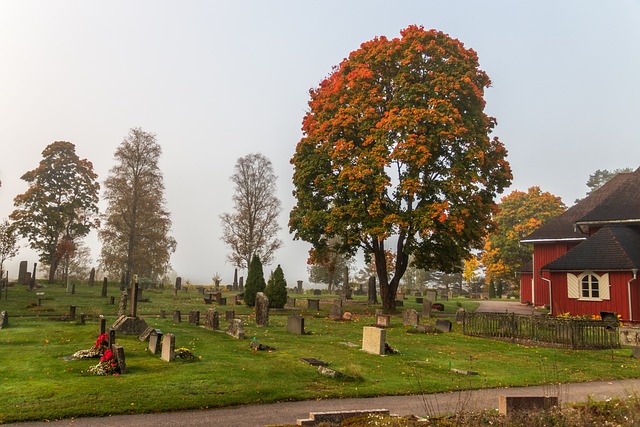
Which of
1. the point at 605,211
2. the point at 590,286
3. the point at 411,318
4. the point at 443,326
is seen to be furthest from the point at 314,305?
the point at 605,211

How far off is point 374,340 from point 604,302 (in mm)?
18205

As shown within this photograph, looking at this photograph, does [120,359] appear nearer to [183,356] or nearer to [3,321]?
[183,356]

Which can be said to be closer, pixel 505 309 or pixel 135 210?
pixel 505 309

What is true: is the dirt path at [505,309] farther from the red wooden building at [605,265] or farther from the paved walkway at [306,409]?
the paved walkway at [306,409]

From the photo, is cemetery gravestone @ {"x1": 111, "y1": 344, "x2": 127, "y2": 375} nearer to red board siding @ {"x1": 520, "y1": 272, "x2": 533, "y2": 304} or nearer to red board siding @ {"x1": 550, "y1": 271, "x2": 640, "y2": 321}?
red board siding @ {"x1": 550, "y1": 271, "x2": 640, "y2": 321}

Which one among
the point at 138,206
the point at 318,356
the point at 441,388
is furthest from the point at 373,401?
the point at 138,206

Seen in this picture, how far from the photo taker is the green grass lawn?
31.8 feet

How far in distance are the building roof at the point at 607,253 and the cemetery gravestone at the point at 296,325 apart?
Result: 57.7ft

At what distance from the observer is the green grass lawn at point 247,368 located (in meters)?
9.70

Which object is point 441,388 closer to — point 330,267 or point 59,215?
point 330,267

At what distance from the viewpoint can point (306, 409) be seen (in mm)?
9500

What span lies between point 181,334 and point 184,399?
8775 millimetres

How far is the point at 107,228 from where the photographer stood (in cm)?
4956

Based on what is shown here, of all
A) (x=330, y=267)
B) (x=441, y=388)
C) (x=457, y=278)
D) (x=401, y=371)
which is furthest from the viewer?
(x=457, y=278)
